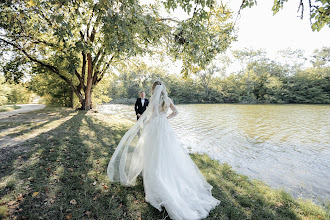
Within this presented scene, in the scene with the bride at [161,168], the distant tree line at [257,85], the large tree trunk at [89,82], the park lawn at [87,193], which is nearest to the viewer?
the park lawn at [87,193]

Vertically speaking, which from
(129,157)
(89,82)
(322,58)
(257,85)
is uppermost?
(322,58)

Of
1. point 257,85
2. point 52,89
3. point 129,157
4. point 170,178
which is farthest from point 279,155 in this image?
point 257,85

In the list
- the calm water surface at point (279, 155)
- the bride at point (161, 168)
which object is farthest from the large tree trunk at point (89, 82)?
the bride at point (161, 168)

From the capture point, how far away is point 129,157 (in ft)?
11.7

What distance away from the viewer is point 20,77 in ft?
40.0

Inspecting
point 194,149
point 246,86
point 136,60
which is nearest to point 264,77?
point 246,86

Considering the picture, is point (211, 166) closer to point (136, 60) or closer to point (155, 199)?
point (155, 199)

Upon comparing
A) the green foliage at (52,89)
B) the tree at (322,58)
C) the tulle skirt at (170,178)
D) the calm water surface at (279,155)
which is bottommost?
the calm water surface at (279,155)

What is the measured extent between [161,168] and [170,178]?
0.83 feet

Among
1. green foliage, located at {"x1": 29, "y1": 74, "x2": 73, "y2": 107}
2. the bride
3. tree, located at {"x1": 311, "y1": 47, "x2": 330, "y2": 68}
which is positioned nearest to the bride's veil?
the bride

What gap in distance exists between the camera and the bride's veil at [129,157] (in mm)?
3424

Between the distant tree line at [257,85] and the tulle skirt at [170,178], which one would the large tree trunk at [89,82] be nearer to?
the tulle skirt at [170,178]

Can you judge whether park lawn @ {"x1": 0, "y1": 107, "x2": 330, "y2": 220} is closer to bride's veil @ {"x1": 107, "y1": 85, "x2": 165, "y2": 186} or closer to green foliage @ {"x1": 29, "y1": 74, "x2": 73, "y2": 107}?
bride's veil @ {"x1": 107, "y1": 85, "x2": 165, "y2": 186}

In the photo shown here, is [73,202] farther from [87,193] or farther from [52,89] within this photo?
[52,89]
